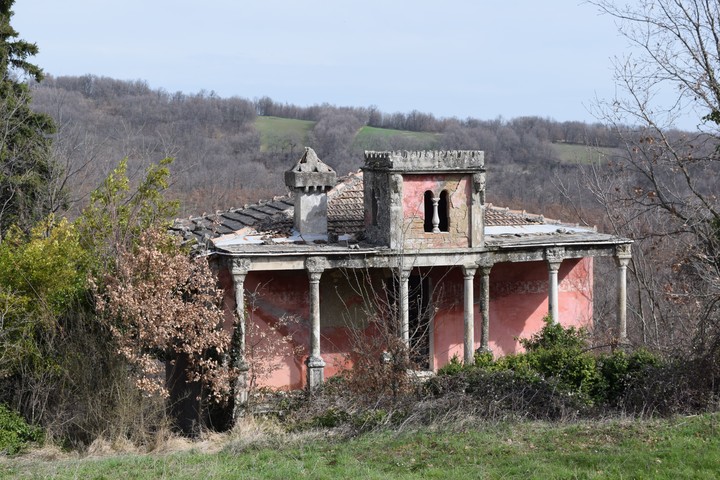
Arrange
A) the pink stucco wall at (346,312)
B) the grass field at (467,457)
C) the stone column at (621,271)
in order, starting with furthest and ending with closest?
the stone column at (621,271)
the pink stucco wall at (346,312)
the grass field at (467,457)

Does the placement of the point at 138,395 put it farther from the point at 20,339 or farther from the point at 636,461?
A: the point at 636,461

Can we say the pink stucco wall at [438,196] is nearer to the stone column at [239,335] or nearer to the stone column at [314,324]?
the stone column at [314,324]

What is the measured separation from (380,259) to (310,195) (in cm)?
232

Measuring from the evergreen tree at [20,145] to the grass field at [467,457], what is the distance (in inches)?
480

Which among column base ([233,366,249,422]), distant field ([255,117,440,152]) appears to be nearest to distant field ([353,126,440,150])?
distant field ([255,117,440,152])

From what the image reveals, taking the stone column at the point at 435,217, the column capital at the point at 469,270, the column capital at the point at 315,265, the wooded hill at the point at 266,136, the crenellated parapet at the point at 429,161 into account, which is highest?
the wooded hill at the point at 266,136

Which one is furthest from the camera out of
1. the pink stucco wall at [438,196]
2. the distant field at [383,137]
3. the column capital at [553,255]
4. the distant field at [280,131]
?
the distant field at [280,131]

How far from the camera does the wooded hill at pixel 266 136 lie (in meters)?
54.9

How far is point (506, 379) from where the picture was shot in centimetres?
1702

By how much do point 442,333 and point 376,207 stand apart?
3.50 meters

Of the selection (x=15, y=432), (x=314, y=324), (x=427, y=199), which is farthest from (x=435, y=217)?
(x=15, y=432)

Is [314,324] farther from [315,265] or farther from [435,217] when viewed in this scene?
[435,217]


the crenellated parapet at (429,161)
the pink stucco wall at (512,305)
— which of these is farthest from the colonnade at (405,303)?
the crenellated parapet at (429,161)

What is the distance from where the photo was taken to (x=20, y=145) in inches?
1009
